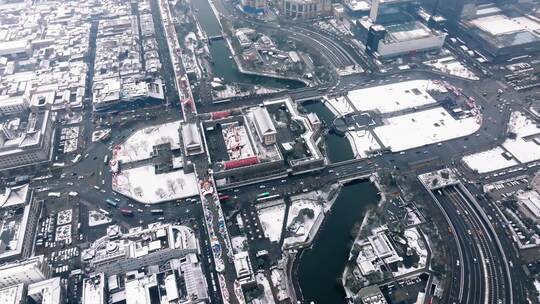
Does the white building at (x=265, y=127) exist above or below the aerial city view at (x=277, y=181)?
above

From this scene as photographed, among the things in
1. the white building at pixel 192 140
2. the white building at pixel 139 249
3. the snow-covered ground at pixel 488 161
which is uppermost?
the white building at pixel 192 140

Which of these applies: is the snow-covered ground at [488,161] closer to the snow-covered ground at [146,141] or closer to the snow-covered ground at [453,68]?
the snow-covered ground at [453,68]

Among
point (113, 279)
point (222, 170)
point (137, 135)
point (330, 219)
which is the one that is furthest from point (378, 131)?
point (113, 279)

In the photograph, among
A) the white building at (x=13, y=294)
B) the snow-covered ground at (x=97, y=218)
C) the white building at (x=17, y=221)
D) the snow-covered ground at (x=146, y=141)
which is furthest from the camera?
the snow-covered ground at (x=146, y=141)

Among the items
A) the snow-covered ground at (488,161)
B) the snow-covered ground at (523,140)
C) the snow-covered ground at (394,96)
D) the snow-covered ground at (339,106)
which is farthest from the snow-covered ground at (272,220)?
the snow-covered ground at (523,140)

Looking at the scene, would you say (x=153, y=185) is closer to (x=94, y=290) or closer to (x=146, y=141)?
(x=146, y=141)

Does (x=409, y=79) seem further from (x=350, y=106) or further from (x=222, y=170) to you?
(x=222, y=170)
